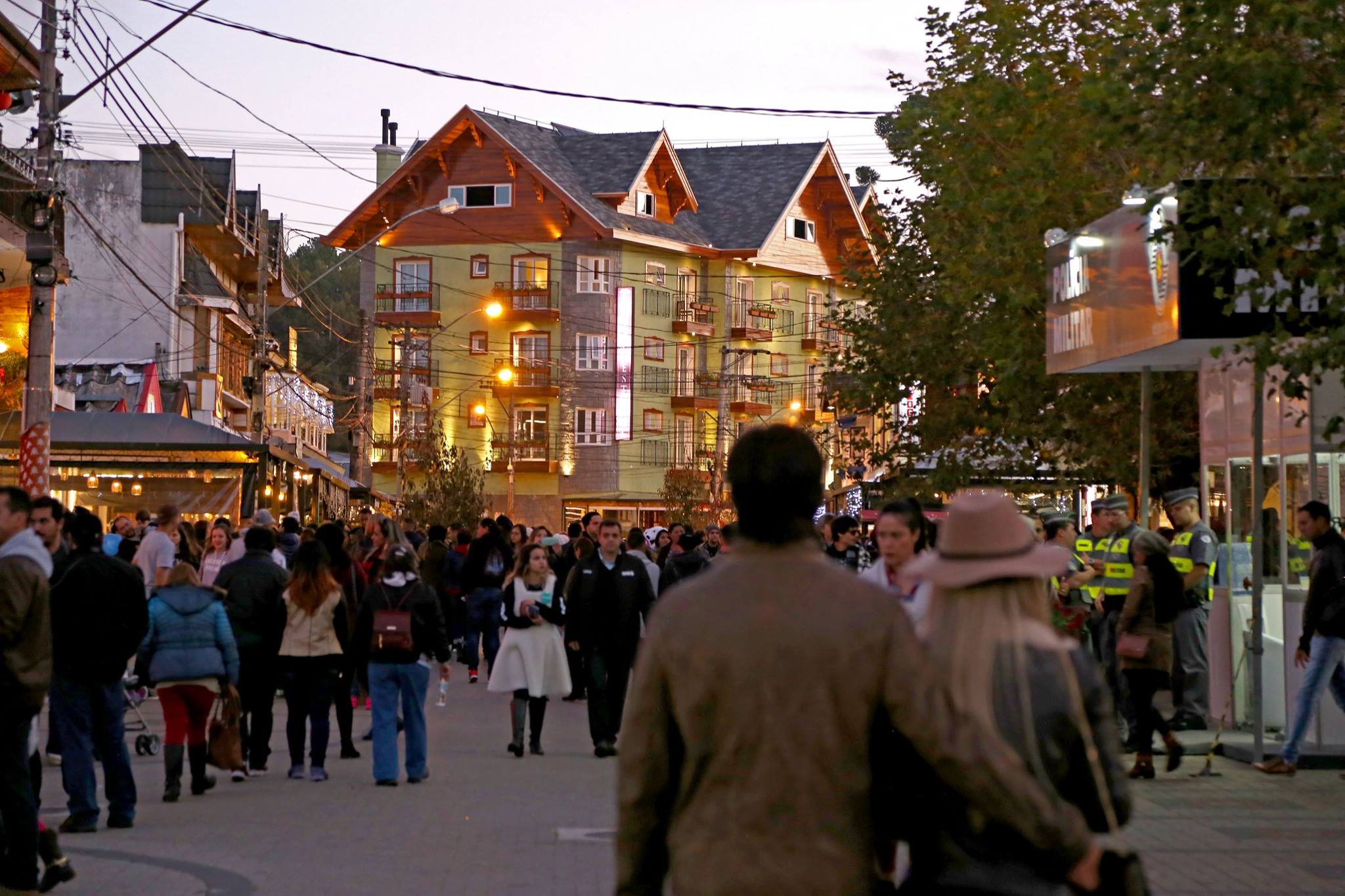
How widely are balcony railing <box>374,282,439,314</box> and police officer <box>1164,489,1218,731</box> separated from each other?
56455mm

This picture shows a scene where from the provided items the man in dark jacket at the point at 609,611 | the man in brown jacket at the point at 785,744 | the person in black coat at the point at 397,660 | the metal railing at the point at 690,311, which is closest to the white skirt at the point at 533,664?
the man in dark jacket at the point at 609,611

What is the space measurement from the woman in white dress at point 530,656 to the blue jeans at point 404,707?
183 cm

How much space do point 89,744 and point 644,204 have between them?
209 feet

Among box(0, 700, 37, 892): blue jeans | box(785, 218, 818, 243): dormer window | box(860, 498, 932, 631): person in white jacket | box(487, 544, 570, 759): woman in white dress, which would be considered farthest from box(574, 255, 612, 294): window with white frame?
box(0, 700, 37, 892): blue jeans

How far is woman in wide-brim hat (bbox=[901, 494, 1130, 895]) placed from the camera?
3.91m

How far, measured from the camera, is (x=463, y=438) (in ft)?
237

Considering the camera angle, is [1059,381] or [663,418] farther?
[663,418]

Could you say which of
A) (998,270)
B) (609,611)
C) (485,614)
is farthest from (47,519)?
(998,270)

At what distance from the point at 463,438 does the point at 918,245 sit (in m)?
43.0

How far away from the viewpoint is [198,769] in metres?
12.7

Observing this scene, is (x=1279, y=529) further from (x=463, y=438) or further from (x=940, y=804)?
(x=463, y=438)

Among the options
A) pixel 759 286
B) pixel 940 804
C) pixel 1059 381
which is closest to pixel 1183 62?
pixel 940 804

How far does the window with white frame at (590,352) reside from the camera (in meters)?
71.9

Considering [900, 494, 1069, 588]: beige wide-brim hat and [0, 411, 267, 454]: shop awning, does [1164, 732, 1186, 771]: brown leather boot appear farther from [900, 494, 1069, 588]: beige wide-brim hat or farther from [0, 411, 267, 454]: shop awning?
[0, 411, 267, 454]: shop awning
